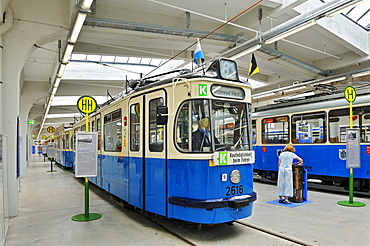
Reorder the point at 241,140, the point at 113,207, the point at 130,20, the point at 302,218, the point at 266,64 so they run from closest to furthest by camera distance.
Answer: the point at 241,140 < the point at 302,218 < the point at 113,207 < the point at 130,20 < the point at 266,64

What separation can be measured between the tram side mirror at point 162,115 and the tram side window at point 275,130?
21.7ft

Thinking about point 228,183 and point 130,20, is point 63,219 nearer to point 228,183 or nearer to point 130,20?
point 228,183

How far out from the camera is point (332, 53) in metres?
13.0

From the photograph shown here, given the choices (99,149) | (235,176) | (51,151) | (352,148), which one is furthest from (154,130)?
(51,151)

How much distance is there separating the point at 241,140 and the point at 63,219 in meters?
4.17

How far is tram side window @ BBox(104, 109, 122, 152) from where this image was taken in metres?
7.08

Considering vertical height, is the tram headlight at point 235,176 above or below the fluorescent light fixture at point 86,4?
below

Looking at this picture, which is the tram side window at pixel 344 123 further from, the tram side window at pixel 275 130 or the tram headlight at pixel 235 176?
the tram headlight at pixel 235 176

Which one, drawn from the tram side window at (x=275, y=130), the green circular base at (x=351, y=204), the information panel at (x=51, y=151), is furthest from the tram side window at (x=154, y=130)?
the information panel at (x=51, y=151)

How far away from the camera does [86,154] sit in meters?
6.58

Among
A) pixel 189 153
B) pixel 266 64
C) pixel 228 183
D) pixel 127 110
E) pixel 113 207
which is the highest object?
pixel 266 64

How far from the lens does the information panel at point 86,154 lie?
648cm

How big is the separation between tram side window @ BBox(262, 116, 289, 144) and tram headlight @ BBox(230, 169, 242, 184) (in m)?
5.97

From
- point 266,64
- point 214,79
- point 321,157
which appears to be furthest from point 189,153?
point 266,64
